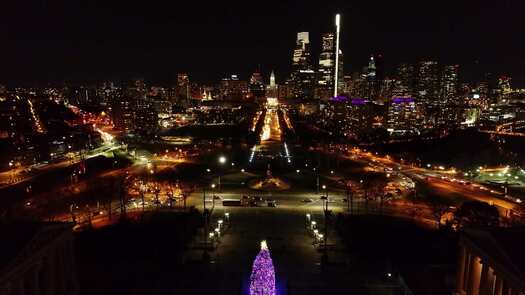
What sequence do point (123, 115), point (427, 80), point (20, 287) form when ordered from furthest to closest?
point (427, 80)
point (123, 115)
point (20, 287)

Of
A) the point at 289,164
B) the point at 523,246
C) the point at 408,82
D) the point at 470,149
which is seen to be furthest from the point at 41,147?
the point at 408,82

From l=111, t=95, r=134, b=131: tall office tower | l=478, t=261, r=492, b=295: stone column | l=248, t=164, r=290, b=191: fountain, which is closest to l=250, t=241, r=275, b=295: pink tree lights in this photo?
l=478, t=261, r=492, b=295: stone column

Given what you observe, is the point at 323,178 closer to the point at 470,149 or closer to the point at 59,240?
the point at 59,240

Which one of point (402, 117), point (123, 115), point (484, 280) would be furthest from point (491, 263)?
point (402, 117)

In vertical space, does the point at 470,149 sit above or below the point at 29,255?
below

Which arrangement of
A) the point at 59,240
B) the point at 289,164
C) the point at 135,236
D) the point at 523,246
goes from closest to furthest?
1. the point at 523,246
2. the point at 59,240
3. the point at 135,236
4. the point at 289,164

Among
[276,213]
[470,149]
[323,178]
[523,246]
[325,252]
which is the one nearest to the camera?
[523,246]

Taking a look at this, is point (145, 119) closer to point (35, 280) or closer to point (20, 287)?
point (35, 280)
